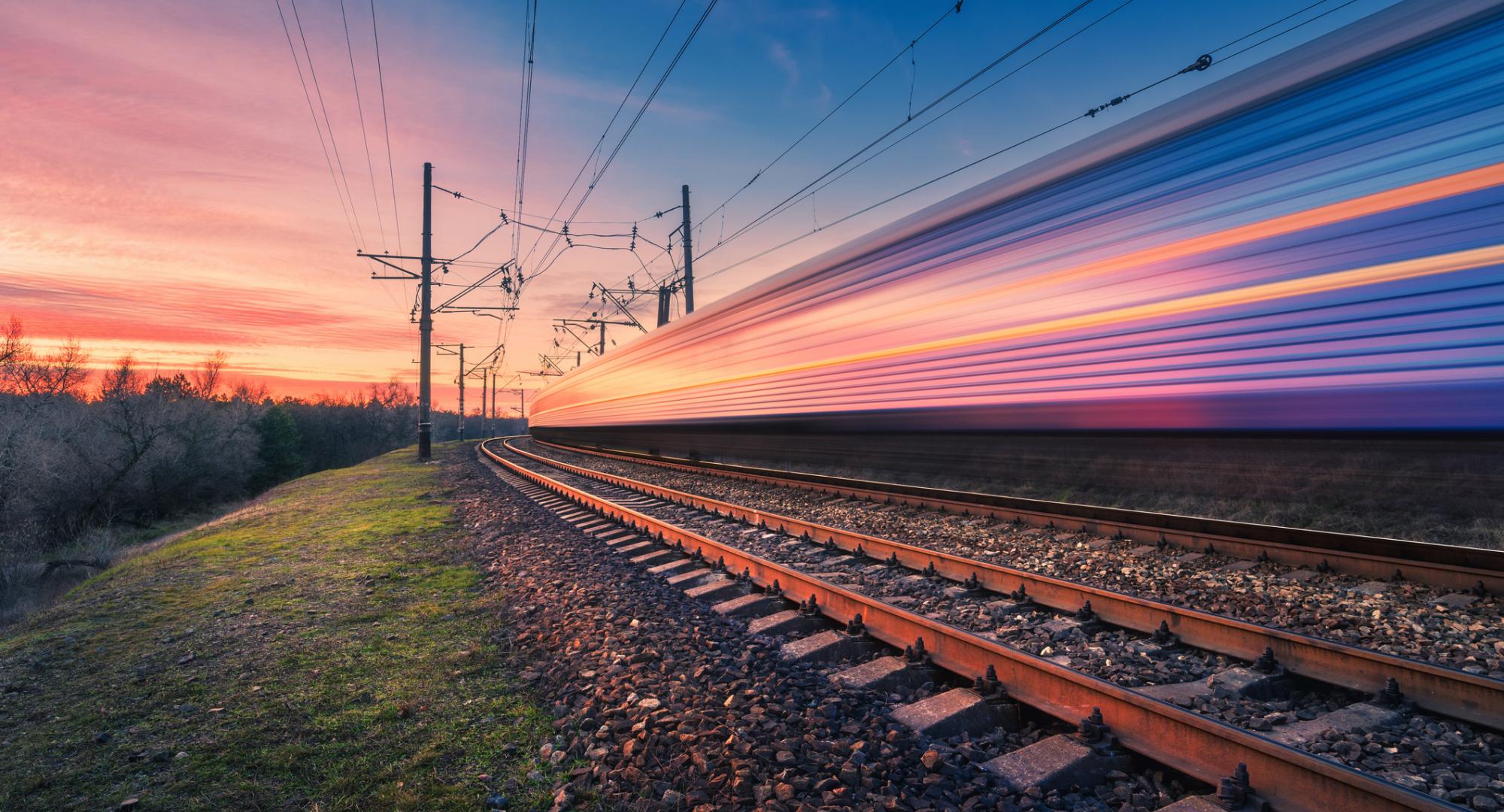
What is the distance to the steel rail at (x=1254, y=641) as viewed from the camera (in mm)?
2801

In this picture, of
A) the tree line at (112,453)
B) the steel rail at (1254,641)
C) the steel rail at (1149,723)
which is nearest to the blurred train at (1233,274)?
the steel rail at (1254,641)

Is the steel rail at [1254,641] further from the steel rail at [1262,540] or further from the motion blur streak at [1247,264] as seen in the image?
the motion blur streak at [1247,264]

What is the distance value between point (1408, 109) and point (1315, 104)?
1.94 ft

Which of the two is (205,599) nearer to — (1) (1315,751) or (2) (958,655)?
(2) (958,655)

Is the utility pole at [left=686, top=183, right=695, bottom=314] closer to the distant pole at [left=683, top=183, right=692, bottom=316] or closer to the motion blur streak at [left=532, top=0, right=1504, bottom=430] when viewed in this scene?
the distant pole at [left=683, top=183, right=692, bottom=316]

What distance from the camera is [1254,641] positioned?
3.52m

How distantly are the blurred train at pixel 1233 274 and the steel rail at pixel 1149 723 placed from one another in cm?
A: 358

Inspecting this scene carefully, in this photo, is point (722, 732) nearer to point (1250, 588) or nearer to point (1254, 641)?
point (1254, 641)

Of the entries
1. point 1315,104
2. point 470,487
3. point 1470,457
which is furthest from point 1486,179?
point 470,487

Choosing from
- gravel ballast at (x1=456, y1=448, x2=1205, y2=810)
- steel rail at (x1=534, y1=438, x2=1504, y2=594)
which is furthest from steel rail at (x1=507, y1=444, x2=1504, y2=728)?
steel rail at (x1=534, y1=438, x2=1504, y2=594)

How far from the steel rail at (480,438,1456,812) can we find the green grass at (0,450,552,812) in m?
1.96

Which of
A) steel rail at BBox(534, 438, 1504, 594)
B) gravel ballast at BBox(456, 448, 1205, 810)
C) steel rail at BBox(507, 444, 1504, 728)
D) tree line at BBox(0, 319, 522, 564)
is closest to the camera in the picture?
gravel ballast at BBox(456, 448, 1205, 810)

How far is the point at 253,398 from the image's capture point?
55.4 m

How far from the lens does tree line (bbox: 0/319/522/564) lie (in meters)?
21.1
